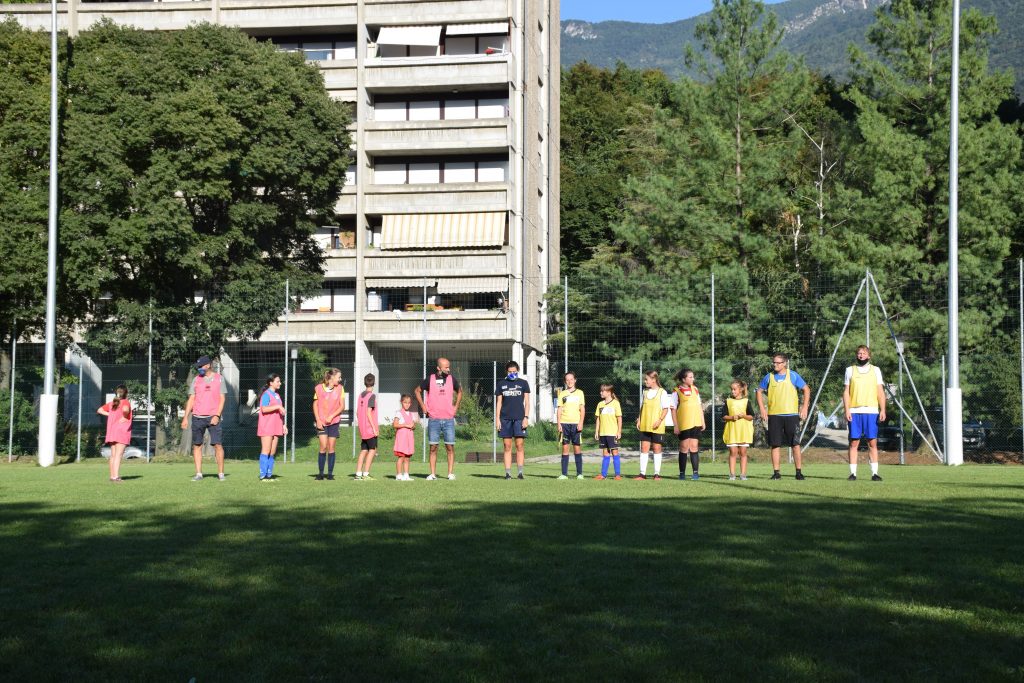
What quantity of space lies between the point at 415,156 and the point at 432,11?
664 cm

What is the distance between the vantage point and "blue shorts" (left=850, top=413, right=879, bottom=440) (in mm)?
18922

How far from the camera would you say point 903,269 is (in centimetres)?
3616

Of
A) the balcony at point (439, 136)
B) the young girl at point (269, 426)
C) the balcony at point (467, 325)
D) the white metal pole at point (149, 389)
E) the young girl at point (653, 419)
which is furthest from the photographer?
the balcony at point (439, 136)

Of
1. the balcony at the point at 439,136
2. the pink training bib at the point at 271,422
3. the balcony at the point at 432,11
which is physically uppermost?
the balcony at the point at 432,11

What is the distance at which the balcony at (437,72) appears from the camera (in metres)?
55.7

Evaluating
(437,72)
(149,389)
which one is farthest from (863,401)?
(437,72)

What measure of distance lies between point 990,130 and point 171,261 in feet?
86.6

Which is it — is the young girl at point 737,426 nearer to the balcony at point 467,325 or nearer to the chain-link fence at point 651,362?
the chain-link fence at point 651,362

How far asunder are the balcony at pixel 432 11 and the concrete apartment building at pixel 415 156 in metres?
0.06

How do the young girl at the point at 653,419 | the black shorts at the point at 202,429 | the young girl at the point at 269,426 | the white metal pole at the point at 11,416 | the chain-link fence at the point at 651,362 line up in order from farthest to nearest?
1. the white metal pole at the point at 11,416
2. the chain-link fence at the point at 651,362
3. the young girl at the point at 653,419
4. the young girl at the point at 269,426
5. the black shorts at the point at 202,429

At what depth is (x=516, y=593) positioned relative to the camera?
712 centimetres

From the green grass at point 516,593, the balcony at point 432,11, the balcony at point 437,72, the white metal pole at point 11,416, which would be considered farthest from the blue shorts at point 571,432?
the balcony at point 432,11

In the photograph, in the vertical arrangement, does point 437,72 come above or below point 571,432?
above

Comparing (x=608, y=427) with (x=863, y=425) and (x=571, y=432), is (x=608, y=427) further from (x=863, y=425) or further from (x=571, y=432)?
(x=863, y=425)
